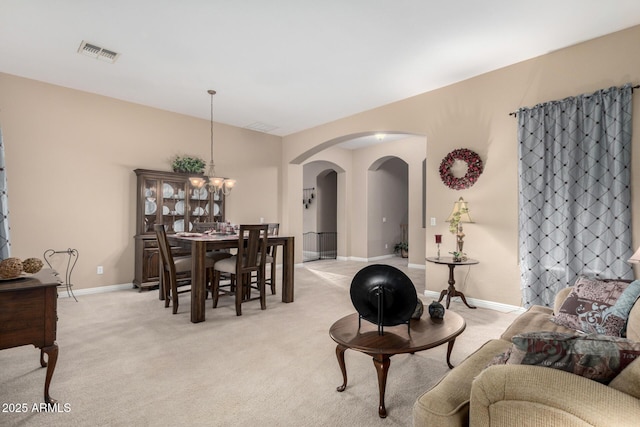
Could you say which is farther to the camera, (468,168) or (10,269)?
(468,168)

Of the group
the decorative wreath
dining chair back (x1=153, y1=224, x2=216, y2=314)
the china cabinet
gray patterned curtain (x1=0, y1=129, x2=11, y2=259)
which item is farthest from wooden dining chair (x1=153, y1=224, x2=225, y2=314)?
the decorative wreath

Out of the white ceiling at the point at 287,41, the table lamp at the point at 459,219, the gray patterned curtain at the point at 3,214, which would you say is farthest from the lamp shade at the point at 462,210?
the gray patterned curtain at the point at 3,214

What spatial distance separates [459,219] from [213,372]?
3247mm

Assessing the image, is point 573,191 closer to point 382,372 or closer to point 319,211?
point 382,372

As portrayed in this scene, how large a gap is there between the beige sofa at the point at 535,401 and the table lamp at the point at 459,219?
3179 millimetres

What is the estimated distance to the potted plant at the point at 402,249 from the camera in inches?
359

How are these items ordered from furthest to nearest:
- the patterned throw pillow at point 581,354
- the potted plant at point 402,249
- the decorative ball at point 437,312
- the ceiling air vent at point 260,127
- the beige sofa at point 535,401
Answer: the potted plant at point 402,249
the ceiling air vent at point 260,127
the decorative ball at point 437,312
the patterned throw pillow at point 581,354
the beige sofa at point 535,401

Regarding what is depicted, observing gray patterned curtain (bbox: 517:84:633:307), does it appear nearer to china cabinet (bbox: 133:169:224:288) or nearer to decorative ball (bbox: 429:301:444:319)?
decorative ball (bbox: 429:301:444:319)

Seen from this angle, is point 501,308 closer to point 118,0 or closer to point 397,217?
point 118,0

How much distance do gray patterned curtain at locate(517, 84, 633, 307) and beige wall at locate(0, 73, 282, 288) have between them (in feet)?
16.6

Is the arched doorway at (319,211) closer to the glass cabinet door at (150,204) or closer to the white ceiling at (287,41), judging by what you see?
the glass cabinet door at (150,204)

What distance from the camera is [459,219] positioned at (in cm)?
420

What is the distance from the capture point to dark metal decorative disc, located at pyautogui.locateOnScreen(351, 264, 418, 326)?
6.40 ft

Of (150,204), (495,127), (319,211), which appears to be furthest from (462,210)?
(319,211)
